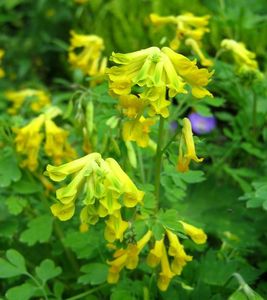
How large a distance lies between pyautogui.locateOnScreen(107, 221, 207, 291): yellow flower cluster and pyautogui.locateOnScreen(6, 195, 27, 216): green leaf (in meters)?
0.39

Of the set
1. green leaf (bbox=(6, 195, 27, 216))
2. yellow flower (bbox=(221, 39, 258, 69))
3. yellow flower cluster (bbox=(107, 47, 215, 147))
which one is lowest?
green leaf (bbox=(6, 195, 27, 216))

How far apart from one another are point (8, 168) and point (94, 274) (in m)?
0.45

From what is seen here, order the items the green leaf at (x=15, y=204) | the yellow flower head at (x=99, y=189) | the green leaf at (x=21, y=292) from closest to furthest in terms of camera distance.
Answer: the yellow flower head at (x=99, y=189) → the green leaf at (x=21, y=292) → the green leaf at (x=15, y=204)

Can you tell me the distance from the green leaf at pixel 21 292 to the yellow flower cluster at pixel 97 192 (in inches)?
15.7

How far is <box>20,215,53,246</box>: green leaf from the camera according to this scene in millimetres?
1847

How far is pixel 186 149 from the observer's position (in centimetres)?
146

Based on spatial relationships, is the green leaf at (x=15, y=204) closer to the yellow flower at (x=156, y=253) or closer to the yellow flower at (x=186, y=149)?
the yellow flower at (x=156, y=253)

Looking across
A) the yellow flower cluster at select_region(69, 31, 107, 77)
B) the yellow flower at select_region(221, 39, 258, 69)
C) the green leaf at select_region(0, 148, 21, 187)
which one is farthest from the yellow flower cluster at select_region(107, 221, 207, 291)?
the yellow flower cluster at select_region(69, 31, 107, 77)

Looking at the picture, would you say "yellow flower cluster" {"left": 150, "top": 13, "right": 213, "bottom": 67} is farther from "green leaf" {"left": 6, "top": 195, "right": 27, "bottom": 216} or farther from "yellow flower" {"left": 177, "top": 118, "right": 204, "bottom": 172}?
"green leaf" {"left": 6, "top": 195, "right": 27, "bottom": 216}

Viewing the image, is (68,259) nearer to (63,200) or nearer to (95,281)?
(95,281)

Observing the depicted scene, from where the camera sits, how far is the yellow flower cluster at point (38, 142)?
1.90m

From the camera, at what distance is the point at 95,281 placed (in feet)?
5.62

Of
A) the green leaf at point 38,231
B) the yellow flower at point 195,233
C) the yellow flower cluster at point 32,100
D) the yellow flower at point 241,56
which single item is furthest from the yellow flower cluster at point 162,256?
the yellow flower cluster at point 32,100

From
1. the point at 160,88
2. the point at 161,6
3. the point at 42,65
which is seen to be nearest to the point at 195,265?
the point at 160,88
